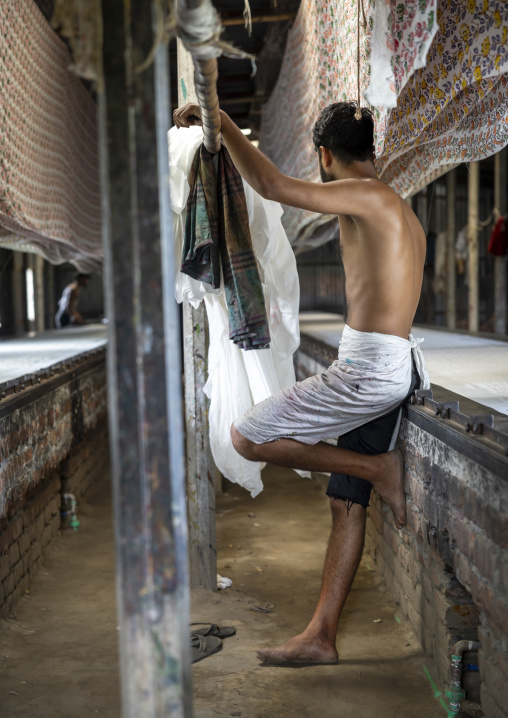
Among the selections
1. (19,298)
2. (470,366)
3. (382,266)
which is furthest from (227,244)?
(19,298)

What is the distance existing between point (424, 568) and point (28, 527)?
8.13 ft

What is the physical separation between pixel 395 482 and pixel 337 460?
29 centimetres

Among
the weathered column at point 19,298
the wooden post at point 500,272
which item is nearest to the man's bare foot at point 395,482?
the wooden post at point 500,272

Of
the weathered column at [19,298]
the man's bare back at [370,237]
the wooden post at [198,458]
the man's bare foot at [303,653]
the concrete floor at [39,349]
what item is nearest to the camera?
the man's bare back at [370,237]

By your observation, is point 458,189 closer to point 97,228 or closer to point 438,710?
point 97,228

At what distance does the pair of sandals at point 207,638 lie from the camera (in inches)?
128

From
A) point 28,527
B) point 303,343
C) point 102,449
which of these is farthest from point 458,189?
point 28,527

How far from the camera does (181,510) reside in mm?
1514

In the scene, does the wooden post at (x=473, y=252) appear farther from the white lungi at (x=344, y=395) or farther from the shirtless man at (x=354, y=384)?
the white lungi at (x=344, y=395)

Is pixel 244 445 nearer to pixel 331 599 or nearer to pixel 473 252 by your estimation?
pixel 331 599

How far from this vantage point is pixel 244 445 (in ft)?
10.5

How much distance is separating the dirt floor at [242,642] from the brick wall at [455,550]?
211 mm

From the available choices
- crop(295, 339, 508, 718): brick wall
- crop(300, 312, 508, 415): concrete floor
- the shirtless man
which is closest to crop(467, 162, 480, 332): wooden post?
crop(300, 312, 508, 415): concrete floor

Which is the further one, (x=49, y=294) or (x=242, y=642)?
(x=49, y=294)
